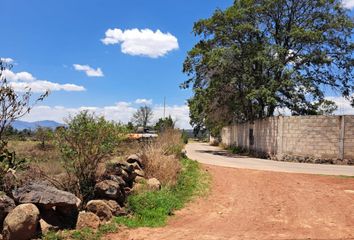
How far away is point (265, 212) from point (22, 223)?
5980mm

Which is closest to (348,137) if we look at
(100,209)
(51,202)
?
(100,209)

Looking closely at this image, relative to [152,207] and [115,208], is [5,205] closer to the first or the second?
[115,208]

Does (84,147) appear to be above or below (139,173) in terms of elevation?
above

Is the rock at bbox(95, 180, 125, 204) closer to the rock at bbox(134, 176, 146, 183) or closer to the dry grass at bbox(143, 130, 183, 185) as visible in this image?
the rock at bbox(134, 176, 146, 183)

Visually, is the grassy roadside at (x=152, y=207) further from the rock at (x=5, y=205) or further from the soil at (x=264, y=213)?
the rock at (x=5, y=205)

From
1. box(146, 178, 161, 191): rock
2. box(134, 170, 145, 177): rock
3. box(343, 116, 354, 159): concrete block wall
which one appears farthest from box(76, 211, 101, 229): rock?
box(343, 116, 354, 159): concrete block wall

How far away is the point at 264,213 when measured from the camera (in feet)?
34.3

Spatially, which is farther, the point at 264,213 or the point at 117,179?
the point at 117,179

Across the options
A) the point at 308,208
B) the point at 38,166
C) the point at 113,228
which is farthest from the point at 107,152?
the point at 308,208

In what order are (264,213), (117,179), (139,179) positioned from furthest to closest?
(139,179), (117,179), (264,213)

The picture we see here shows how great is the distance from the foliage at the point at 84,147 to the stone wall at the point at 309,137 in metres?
18.4

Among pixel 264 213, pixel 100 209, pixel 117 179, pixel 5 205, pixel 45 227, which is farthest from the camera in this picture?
pixel 117 179

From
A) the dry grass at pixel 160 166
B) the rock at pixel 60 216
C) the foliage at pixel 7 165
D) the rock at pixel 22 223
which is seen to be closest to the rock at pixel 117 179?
the rock at pixel 60 216

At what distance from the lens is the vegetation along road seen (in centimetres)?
849
